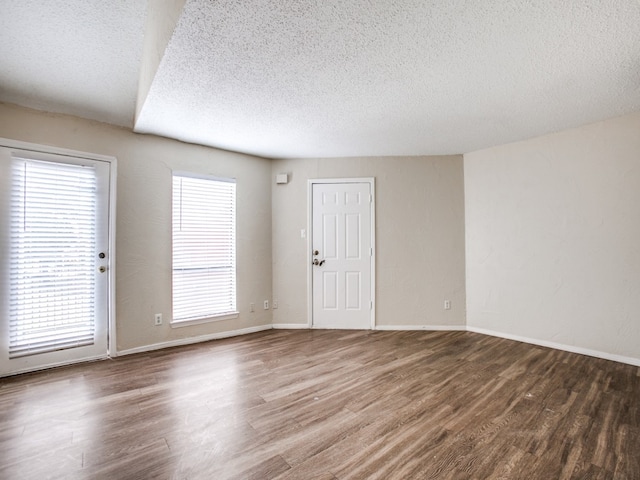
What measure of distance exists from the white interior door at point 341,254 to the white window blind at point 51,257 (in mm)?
2673

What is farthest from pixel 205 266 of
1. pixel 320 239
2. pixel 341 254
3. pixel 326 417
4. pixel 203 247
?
pixel 326 417

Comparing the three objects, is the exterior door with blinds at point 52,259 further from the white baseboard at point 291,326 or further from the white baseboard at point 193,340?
the white baseboard at point 291,326

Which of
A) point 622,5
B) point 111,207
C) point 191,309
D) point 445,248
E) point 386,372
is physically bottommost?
point 386,372

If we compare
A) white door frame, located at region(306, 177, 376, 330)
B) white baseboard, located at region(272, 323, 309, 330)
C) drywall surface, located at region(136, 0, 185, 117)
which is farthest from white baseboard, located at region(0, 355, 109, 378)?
drywall surface, located at region(136, 0, 185, 117)

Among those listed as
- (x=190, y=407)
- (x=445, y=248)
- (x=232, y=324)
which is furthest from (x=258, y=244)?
(x=445, y=248)

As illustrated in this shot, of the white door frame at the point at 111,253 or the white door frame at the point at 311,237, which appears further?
the white door frame at the point at 311,237

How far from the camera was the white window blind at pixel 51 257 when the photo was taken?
8.81 feet

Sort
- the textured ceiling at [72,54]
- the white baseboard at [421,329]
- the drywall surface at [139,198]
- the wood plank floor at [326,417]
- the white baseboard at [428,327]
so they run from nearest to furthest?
the wood plank floor at [326,417] < the textured ceiling at [72,54] < the drywall surface at [139,198] < the white baseboard at [421,329] < the white baseboard at [428,327]

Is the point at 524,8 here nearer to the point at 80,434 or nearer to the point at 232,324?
the point at 80,434

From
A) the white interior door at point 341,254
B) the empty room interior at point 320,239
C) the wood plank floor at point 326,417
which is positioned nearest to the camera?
the wood plank floor at point 326,417

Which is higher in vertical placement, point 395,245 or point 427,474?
point 395,245

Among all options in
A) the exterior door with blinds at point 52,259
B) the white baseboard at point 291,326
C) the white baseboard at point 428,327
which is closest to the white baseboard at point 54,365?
the exterior door with blinds at point 52,259

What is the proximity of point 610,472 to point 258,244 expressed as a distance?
381cm

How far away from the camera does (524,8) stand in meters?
1.56
